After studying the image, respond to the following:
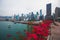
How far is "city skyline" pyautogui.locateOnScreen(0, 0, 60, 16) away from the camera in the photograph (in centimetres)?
232

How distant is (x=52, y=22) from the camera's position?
2.23 meters

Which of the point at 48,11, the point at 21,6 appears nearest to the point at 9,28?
the point at 21,6

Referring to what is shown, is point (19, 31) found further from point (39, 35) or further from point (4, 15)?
point (39, 35)

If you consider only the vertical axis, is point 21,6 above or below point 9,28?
above

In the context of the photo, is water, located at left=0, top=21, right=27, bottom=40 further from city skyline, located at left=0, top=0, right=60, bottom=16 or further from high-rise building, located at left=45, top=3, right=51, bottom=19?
high-rise building, located at left=45, top=3, right=51, bottom=19

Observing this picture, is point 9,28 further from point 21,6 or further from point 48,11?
point 48,11

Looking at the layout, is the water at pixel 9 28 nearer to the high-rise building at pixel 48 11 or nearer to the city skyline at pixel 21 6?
the city skyline at pixel 21 6

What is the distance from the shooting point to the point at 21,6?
2363 mm

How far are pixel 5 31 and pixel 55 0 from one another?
103 cm

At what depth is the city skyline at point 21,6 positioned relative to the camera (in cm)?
232

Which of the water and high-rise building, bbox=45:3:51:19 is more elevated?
high-rise building, bbox=45:3:51:19

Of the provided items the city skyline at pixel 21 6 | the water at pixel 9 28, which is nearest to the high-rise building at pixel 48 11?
the city skyline at pixel 21 6

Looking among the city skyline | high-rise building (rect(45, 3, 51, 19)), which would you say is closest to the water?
the city skyline

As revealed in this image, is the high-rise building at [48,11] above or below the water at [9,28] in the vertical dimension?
above
